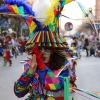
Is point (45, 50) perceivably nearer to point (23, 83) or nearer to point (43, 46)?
point (43, 46)

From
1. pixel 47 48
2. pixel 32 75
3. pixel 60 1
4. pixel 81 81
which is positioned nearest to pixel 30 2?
pixel 60 1

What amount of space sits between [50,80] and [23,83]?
275 millimetres

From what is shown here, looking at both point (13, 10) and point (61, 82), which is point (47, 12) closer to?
point (13, 10)

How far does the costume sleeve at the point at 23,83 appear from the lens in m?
3.20

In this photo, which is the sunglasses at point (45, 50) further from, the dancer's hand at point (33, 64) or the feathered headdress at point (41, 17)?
the dancer's hand at point (33, 64)

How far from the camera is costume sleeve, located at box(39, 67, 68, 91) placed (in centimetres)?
311

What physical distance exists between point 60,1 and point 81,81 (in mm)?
8232

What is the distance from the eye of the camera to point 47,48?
10.7 feet

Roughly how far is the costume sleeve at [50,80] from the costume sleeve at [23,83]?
109mm

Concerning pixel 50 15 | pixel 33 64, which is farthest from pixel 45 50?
pixel 50 15

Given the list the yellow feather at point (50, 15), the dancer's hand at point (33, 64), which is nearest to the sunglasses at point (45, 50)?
the dancer's hand at point (33, 64)

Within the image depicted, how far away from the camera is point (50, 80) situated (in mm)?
3113

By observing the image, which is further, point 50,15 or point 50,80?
point 50,15

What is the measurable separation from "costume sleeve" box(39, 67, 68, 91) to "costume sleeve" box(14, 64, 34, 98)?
0.11 m
